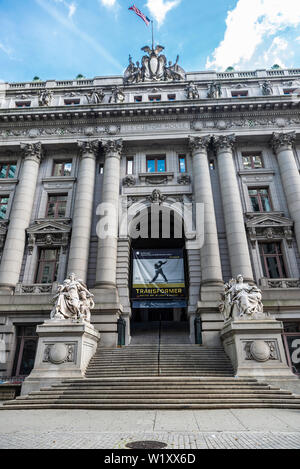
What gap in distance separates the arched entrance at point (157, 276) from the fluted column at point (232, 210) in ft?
11.9

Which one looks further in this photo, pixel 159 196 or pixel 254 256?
pixel 159 196

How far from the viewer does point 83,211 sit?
21516 millimetres

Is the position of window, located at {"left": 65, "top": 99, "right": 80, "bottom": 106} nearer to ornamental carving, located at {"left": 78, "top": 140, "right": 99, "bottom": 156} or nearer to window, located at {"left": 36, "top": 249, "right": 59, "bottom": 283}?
ornamental carving, located at {"left": 78, "top": 140, "right": 99, "bottom": 156}

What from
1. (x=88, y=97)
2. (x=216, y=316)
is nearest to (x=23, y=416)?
(x=216, y=316)

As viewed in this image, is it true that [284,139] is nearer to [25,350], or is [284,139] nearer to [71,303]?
[71,303]

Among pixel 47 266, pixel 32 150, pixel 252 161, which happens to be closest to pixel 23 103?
pixel 32 150

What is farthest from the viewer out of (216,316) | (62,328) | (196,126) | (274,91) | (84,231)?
(274,91)

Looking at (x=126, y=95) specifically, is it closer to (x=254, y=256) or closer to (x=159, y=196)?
(x=159, y=196)

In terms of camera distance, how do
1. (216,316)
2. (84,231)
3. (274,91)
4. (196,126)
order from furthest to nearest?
(274,91)
(196,126)
(84,231)
(216,316)

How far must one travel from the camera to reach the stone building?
18.8 m

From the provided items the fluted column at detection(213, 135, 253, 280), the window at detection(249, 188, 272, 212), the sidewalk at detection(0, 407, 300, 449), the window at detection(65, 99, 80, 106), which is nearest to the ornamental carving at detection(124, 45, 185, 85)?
the window at detection(65, 99, 80, 106)

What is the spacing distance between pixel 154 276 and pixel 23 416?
12.8 m

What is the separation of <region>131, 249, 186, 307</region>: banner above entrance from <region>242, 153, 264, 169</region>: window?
984cm

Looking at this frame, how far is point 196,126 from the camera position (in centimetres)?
2445
